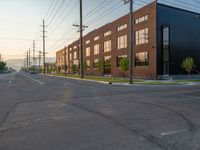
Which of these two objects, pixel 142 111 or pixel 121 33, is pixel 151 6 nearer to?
pixel 121 33

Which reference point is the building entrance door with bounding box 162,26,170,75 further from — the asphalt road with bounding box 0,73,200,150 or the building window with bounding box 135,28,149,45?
the asphalt road with bounding box 0,73,200,150

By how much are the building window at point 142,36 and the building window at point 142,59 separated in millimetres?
2040

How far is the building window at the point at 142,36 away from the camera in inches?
1473

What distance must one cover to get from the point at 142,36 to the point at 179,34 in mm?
6099

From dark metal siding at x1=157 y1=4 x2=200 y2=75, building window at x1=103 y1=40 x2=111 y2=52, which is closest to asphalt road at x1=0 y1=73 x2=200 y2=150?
dark metal siding at x1=157 y1=4 x2=200 y2=75

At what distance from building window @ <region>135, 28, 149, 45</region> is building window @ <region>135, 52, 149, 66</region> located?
80.3 inches

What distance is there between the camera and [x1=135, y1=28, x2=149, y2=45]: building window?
37406 mm

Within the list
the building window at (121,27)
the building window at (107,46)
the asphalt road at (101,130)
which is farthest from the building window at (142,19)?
the asphalt road at (101,130)

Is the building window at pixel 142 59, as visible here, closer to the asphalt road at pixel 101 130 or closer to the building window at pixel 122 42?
the building window at pixel 122 42

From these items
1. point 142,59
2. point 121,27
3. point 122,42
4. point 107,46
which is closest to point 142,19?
point 142,59

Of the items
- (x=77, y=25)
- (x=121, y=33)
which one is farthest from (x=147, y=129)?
(x=121, y=33)

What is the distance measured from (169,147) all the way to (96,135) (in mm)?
1804

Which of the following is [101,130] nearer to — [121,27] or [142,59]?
[142,59]

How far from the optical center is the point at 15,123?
6.98 metres
